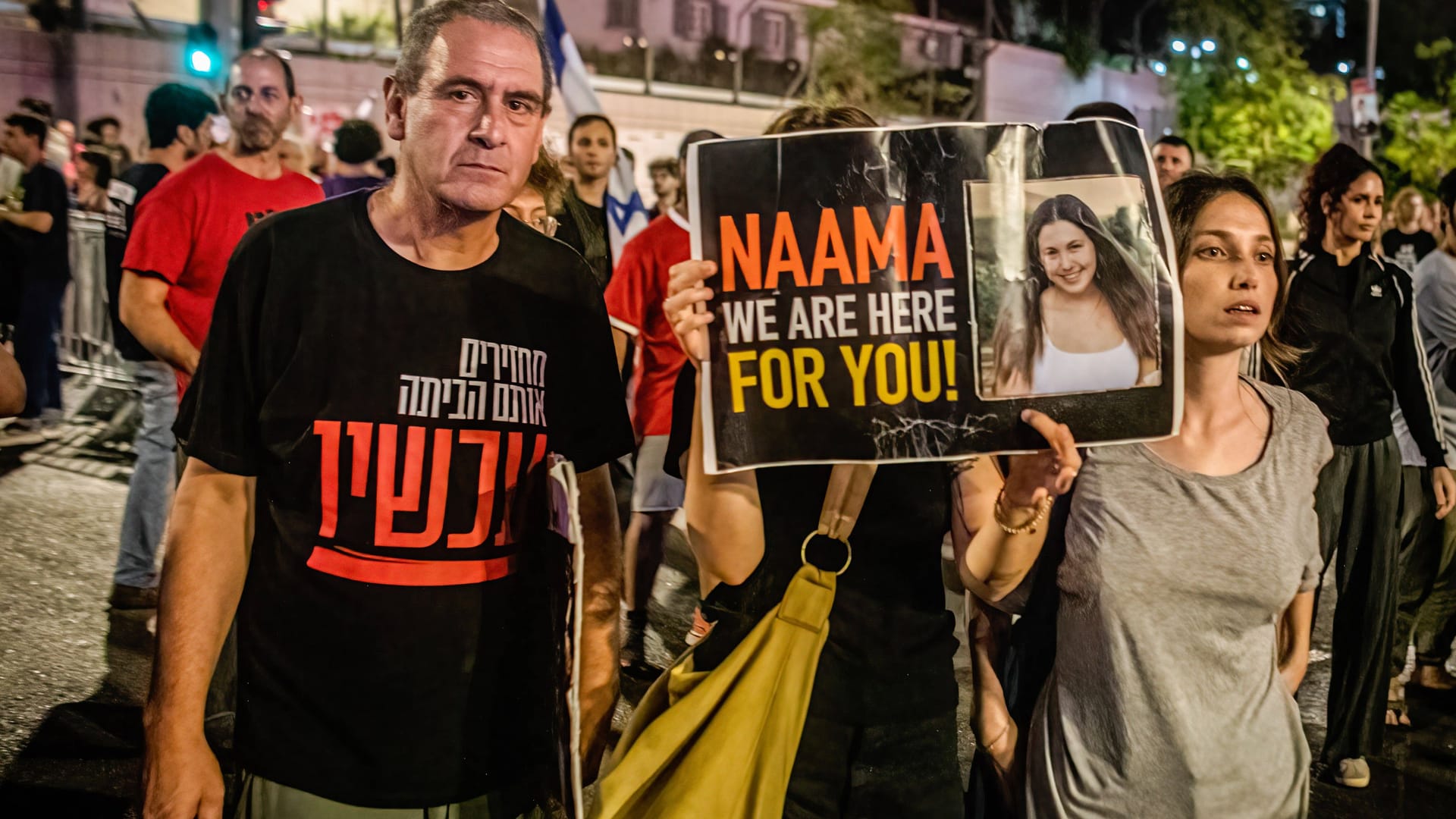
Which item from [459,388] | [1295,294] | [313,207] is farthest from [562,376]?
[1295,294]

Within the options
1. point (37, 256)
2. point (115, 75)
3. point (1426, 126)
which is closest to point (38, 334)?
point (37, 256)

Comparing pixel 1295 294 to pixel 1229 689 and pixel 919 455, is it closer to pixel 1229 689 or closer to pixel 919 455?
pixel 1229 689

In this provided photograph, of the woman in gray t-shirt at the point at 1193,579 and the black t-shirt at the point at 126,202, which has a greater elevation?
the black t-shirt at the point at 126,202

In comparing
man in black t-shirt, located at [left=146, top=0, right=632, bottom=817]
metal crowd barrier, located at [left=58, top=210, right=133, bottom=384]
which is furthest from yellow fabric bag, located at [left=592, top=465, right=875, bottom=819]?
metal crowd barrier, located at [left=58, top=210, right=133, bottom=384]

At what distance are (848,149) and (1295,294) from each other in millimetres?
2227

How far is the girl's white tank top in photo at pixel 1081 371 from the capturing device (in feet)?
6.53

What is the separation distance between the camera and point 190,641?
1851mm

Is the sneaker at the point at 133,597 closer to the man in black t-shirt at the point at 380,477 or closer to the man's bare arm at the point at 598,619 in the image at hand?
the man in black t-shirt at the point at 380,477

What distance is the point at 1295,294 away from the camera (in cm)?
363

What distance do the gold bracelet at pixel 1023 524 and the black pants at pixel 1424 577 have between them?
3.09 metres

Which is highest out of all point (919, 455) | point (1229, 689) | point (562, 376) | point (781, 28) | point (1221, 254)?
point (781, 28)

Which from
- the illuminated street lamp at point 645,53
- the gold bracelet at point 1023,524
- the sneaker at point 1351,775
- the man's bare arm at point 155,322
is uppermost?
the illuminated street lamp at point 645,53

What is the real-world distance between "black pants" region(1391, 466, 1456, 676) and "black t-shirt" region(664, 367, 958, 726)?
318 cm

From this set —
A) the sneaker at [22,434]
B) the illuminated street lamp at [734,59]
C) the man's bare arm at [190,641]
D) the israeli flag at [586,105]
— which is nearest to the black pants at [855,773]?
the man's bare arm at [190,641]
